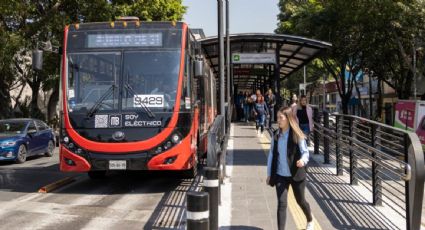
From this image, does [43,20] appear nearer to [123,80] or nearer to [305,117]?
[305,117]

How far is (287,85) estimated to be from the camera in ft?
281

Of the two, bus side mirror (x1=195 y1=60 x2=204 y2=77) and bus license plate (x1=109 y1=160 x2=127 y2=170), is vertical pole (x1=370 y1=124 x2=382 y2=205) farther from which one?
bus license plate (x1=109 y1=160 x2=127 y2=170)

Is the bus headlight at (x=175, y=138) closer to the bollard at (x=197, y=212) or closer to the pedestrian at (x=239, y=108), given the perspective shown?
the bollard at (x=197, y=212)

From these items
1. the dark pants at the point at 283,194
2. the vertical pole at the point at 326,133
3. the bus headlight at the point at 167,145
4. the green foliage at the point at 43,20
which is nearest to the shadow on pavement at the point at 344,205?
the dark pants at the point at 283,194

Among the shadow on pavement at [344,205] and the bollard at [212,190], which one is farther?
the shadow on pavement at [344,205]

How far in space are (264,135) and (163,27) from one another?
11.0m

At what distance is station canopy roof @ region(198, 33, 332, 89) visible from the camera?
20197 millimetres

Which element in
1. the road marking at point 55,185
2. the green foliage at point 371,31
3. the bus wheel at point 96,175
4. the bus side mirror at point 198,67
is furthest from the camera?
the green foliage at point 371,31

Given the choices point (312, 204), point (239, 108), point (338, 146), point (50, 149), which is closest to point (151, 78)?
point (312, 204)

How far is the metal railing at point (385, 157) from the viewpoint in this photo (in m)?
5.79

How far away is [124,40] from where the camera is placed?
1005 cm

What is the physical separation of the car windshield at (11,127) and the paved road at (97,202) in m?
4.03

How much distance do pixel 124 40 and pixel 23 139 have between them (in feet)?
25.7

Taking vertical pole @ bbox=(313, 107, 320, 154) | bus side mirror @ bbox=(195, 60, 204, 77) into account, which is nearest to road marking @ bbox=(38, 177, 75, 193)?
bus side mirror @ bbox=(195, 60, 204, 77)
